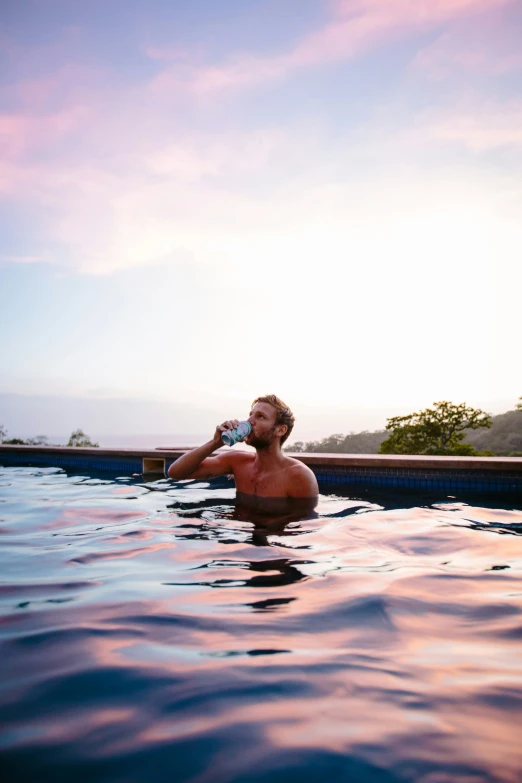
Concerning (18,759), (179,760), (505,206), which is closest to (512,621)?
(179,760)

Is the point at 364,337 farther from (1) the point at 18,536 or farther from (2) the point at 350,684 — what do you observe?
(2) the point at 350,684

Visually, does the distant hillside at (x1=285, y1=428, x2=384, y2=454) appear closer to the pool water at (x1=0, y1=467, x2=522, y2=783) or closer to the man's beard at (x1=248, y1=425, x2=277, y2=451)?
the man's beard at (x1=248, y1=425, x2=277, y2=451)

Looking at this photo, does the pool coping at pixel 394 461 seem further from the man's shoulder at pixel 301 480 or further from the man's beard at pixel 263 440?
the man's beard at pixel 263 440

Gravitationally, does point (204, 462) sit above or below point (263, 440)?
below

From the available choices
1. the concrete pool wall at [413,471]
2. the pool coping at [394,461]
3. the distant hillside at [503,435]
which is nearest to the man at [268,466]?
the concrete pool wall at [413,471]

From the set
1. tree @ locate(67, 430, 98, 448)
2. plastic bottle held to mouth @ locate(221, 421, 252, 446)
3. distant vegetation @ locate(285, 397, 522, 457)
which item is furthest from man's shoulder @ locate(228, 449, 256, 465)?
tree @ locate(67, 430, 98, 448)

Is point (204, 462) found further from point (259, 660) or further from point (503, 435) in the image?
point (503, 435)

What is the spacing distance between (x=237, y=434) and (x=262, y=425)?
483 mm

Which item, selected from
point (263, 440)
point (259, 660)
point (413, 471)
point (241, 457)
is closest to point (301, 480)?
point (263, 440)

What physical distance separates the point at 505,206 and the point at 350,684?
12454 millimetres

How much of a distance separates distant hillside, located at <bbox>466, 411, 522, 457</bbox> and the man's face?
13.0 m

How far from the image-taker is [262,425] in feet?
14.2

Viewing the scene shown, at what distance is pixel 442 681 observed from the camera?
4.55 feet

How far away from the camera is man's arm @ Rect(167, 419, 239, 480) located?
4073 millimetres
